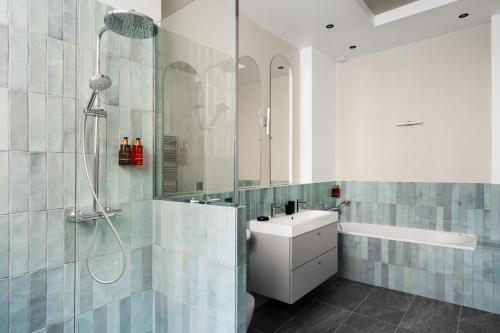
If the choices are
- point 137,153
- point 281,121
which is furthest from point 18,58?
point 281,121

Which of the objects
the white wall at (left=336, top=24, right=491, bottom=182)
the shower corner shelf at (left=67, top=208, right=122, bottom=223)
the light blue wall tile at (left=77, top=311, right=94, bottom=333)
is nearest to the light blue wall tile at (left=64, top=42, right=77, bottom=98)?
the shower corner shelf at (left=67, top=208, right=122, bottom=223)

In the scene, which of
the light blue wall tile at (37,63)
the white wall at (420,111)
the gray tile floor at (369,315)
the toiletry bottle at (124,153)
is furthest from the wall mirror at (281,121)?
the light blue wall tile at (37,63)

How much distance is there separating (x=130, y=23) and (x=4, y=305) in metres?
1.53

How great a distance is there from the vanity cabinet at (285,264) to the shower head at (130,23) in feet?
5.60

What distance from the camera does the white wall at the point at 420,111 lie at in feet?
9.87

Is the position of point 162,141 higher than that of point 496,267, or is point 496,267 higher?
point 162,141

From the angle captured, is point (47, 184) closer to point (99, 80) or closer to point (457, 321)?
point (99, 80)

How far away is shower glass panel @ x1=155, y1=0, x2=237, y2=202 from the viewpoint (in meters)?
1.54

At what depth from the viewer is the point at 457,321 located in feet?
7.85

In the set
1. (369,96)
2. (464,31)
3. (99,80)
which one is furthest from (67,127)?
(464,31)

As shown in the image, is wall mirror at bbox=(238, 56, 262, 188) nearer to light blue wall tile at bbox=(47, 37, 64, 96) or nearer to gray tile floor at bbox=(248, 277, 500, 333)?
gray tile floor at bbox=(248, 277, 500, 333)

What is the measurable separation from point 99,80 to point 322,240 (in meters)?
2.20

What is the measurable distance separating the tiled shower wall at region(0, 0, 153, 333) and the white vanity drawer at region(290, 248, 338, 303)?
3.68ft

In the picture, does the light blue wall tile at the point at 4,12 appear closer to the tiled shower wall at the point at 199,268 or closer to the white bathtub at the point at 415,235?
the tiled shower wall at the point at 199,268
